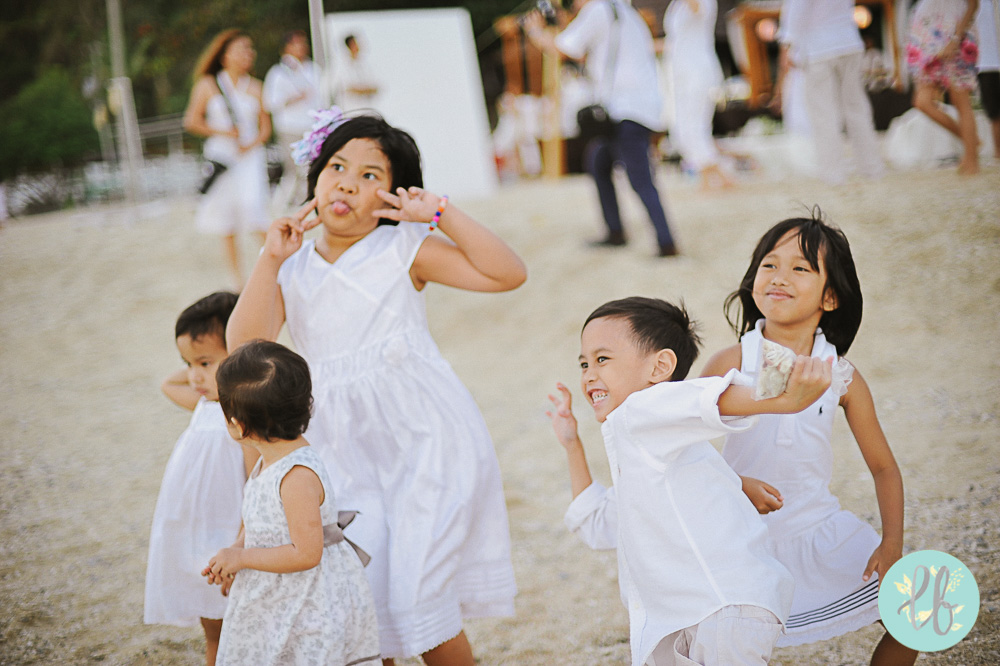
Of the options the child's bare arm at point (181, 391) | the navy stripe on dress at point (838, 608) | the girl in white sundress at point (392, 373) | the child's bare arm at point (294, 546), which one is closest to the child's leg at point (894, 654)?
the navy stripe on dress at point (838, 608)

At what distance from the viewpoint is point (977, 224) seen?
5.39 metres

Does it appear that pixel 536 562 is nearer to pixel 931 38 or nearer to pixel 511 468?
pixel 511 468

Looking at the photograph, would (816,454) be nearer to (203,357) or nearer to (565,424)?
(565,424)

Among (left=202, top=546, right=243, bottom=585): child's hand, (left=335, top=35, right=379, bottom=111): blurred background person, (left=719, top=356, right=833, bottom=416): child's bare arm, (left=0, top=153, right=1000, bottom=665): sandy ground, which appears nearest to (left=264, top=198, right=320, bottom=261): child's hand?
(left=202, top=546, right=243, bottom=585): child's hand

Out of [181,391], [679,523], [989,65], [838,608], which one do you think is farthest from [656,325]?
[989,65]

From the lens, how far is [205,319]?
238 centimetres

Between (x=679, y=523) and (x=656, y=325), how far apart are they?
0.41 meters

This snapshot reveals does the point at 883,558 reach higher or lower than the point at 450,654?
higher

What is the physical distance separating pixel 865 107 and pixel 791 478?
5027 mm

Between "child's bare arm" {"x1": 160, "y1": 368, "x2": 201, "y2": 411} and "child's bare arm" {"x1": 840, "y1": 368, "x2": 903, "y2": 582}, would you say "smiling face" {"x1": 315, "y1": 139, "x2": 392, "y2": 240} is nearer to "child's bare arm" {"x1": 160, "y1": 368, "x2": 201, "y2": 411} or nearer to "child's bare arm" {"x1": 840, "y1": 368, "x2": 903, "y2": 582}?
"child's bare arm" {"x1": 160, "y1": 368, "x2": 201, "y2": 411}

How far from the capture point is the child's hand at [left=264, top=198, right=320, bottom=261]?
207cm

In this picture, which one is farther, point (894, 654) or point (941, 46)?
point (941, 46)

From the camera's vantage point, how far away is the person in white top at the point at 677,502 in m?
1.55

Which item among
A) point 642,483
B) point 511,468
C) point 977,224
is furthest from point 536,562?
point 977,224
